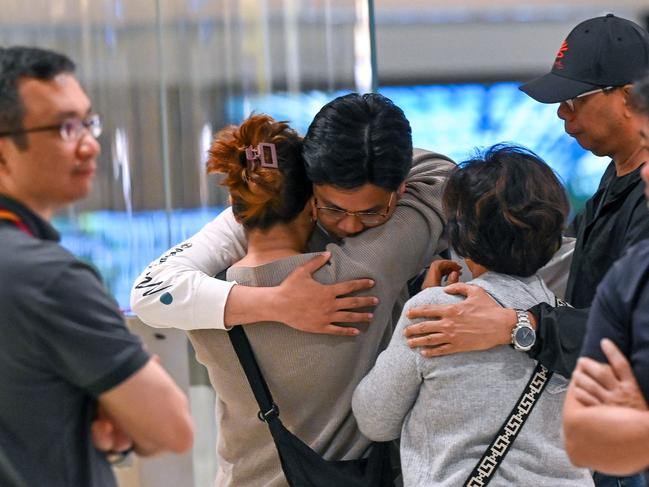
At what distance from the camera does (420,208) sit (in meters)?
2.31

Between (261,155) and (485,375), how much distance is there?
66 centimetres

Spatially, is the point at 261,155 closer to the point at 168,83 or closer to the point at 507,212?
the point at 507,212

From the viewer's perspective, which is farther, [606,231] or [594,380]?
[606,231]

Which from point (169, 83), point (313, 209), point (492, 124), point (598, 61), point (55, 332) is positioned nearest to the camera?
point (55, 332)

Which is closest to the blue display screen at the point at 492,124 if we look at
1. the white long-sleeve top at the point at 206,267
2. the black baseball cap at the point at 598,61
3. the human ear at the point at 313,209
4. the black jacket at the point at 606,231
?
the black baseball cap at the point at 598,61

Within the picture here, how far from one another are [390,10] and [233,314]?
535 cm

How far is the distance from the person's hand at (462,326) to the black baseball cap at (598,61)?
0.72 meters

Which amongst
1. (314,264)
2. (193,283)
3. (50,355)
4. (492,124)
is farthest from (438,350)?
(492,124)

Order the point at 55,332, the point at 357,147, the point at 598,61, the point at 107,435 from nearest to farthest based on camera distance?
the point at 55,332, the point at 107,435, the point at 357,147, the point at 598,61

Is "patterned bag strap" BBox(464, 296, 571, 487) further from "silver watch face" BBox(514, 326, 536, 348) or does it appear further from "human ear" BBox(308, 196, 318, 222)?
"human ear" BBox(308, 196, 318, 222)

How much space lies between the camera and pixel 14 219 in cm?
167

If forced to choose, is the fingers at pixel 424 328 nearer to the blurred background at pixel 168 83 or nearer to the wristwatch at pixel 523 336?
the wristwatch at pixel 523 336

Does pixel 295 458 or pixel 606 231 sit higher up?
pixel 606 231

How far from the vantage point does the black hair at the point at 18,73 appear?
5.56 ft
